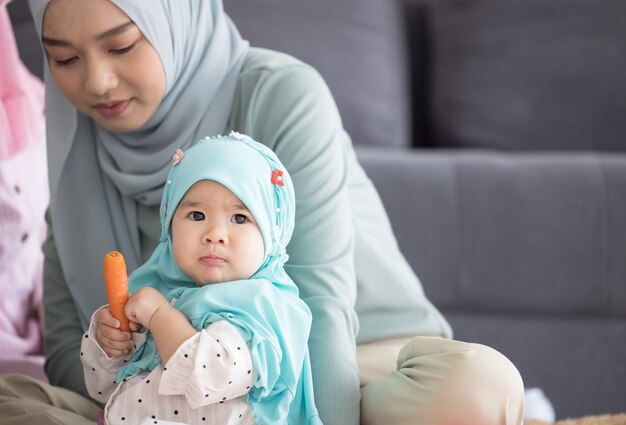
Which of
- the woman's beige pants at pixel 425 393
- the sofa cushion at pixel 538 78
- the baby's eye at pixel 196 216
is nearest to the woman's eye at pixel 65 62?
the baby's eye at pixel 196 216

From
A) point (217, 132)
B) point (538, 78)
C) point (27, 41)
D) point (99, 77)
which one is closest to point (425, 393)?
point (217, 132)

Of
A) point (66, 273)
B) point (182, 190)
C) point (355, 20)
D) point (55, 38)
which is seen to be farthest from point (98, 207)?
point (355, 20)

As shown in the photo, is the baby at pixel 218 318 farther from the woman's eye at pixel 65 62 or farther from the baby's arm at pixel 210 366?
the woman's eye at pixel 65 62

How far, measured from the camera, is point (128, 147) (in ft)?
5.18

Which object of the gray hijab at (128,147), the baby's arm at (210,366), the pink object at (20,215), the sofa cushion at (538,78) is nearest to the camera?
the baby's arm at (210,366)

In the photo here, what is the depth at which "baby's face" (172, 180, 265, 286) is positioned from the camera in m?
1.17

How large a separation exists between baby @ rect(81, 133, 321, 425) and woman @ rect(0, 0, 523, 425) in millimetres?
135

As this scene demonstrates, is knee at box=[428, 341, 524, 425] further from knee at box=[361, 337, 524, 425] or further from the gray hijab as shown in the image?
the gray hijab

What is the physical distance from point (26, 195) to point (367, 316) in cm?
79

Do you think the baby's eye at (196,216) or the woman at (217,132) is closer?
the baby's eye at (196,216)

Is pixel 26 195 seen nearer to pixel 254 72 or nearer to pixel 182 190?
pixel 254 72

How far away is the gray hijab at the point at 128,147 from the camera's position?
1.52 metres

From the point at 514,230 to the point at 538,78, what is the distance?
47 centimetres

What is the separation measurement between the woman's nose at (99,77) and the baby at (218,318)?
0.22 metres
